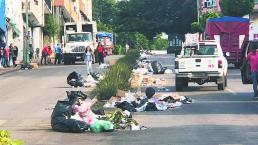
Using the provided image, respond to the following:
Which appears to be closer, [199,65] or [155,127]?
[155,127]

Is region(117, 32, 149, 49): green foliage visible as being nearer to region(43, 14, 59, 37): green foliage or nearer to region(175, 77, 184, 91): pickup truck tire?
region(43, 14, 59, 37): green foliage

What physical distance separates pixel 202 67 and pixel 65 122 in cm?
1276

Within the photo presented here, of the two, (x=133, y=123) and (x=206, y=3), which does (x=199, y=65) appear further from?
(x=206, y=3)

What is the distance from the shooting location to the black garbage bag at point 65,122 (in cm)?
1609

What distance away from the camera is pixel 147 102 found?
21438 mm

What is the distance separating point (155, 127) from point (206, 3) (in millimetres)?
97187

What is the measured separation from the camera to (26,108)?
74.1 feet

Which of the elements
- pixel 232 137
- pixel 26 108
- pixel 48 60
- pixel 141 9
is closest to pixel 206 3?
pixel 141 9

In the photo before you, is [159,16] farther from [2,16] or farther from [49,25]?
[2,16]

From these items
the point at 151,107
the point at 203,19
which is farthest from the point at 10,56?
the point at 151,107

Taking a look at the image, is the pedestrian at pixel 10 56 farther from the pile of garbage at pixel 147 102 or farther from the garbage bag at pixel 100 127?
the garbage bag at pixel 100 127

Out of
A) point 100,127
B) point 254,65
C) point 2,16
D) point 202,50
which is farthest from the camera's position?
point 2,16

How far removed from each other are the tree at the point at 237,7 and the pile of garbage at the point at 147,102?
144 feet

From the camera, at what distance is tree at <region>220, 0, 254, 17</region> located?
6631cm
